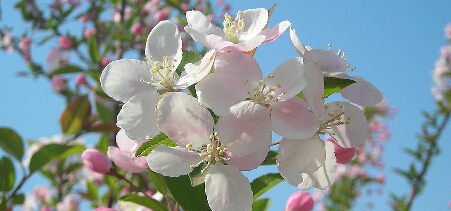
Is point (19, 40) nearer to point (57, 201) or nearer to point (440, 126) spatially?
point (57, 201)

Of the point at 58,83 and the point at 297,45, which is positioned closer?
the point at 297,45

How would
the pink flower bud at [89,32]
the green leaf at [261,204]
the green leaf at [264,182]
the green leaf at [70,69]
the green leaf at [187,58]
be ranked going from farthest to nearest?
the pink flower bud at [89,32] < the green leaf at [70,69] < the green leaf at [261,204] < the green leaf at [264,182] < the green leaf at [187,58]

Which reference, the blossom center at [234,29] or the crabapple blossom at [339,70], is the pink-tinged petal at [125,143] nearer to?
the blossom center at [234,29]

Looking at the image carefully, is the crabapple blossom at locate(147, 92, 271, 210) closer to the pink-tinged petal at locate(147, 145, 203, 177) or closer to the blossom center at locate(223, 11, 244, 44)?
the pink-tinged petal at locate(147, 145, 203, 177)

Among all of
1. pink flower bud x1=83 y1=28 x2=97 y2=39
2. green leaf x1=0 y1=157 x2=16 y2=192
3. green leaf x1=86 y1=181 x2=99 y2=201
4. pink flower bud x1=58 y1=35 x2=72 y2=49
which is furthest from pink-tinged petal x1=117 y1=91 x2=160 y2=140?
pink flower bud x1=58 y1=35 x2=72 y2=49

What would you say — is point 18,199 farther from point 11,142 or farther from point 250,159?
point 250,159

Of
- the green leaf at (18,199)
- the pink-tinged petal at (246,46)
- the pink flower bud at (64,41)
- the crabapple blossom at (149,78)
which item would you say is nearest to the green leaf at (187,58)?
the crabapple blossom at (149,78)

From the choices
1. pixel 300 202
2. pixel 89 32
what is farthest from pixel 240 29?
pixel 89 32

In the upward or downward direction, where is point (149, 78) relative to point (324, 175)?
upward
